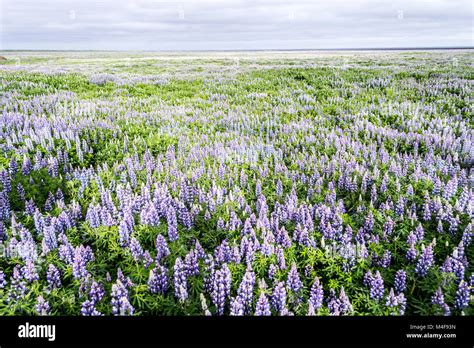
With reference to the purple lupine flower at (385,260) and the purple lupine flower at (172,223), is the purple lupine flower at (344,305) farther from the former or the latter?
the purple lupine flower at (172,223)

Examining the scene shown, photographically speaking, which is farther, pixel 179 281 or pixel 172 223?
pixel 172 223

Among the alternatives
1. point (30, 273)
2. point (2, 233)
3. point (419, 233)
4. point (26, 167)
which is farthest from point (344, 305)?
point (26, 167)

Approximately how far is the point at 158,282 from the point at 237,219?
136 cm

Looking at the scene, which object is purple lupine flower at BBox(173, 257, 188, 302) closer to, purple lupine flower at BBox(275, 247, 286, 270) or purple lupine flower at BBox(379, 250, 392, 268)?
purple lupine flower at BBox(275, 247, 286, 270)

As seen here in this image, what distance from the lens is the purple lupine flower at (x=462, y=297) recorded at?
2.91 m

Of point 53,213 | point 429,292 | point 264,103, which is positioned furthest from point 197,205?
point 264,103

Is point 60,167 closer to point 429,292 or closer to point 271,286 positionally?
point 271,286

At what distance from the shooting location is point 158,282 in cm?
323

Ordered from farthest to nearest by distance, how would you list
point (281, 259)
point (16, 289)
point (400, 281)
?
point (281, 259) → point (400, 281) → point (16, 289)

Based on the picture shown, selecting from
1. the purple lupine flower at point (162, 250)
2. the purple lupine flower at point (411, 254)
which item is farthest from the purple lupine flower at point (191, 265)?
the purple lupine flower at point (411, 254)

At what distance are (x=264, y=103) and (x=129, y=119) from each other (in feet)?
17.8

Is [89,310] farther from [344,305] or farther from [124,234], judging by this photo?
[344,305]

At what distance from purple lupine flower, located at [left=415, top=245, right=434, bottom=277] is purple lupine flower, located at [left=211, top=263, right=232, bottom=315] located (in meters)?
2.00

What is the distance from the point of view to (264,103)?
13.1 m
